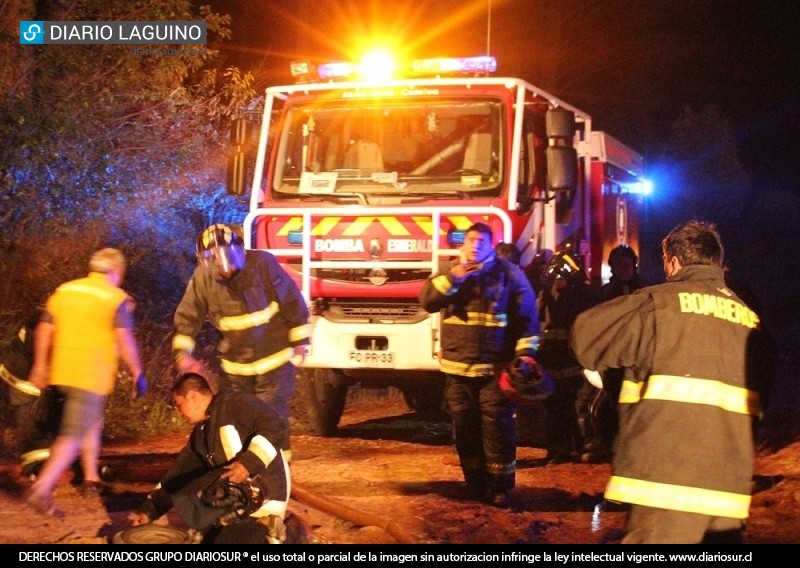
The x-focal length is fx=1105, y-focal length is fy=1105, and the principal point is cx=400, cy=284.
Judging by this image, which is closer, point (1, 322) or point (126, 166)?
point (1, 322)

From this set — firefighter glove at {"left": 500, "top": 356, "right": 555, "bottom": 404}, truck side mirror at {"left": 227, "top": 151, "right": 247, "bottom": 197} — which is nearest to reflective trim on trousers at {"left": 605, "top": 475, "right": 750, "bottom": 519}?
firefighter glove at {"left": 500, "top": 356, "right": 555, "bottom": 404}

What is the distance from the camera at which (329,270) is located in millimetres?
8445

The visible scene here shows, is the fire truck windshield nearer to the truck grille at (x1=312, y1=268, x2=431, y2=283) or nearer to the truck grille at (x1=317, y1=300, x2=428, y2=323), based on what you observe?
the truck grille at (x1=312, y1=268, x2=431, y2=283)

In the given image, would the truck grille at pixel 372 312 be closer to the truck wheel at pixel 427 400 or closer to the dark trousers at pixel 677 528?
the truck wheel at pixel 427 400

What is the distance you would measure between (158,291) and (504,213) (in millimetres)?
4811

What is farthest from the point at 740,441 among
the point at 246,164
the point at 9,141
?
the point at 9,141

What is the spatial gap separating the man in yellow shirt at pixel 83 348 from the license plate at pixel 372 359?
2.00m

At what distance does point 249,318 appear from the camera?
6.55 meters

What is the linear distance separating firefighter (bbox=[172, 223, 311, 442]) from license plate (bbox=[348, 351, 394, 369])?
1566mm

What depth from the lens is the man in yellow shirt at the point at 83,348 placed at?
6312 millimetres

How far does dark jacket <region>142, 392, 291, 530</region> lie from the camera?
16.9ft

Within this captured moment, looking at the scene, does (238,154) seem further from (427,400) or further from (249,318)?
(427,400)

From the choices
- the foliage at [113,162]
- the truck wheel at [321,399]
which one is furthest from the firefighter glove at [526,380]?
the foliage at [113,162]

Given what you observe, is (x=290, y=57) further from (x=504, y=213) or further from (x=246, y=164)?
(x=504, y=213)
